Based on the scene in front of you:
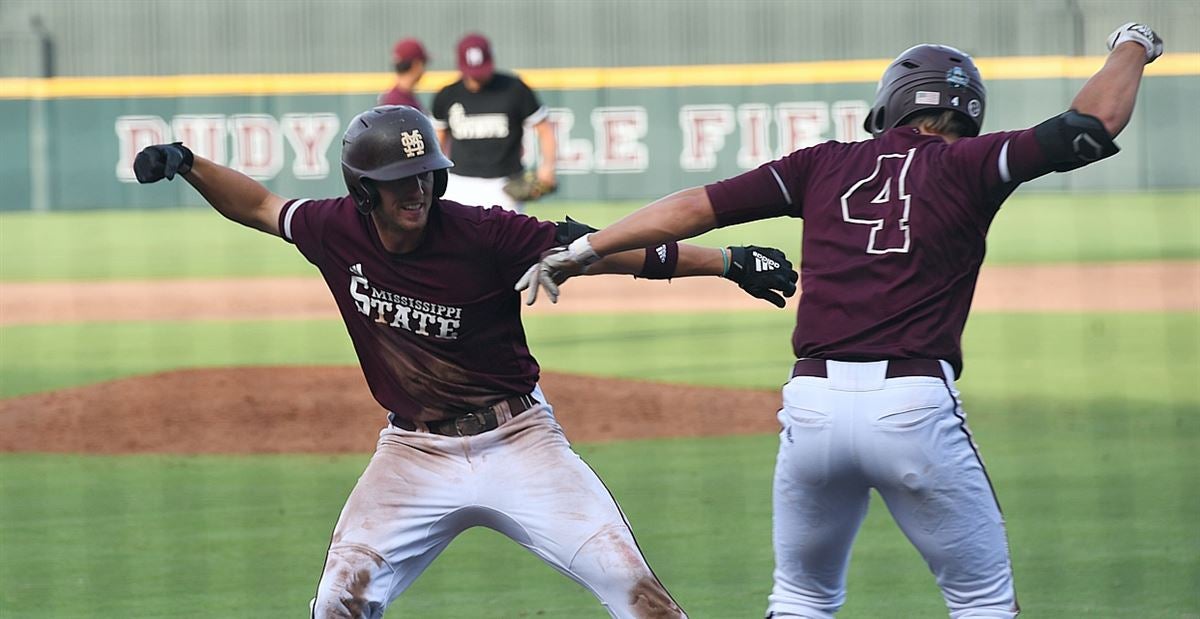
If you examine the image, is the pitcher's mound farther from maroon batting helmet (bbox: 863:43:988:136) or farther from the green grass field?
maroon batting helmet (bbox: 863:43:988:136)

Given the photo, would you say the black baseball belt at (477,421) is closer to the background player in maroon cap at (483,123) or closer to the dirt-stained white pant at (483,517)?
the dirt-stained white pant at (483,517)

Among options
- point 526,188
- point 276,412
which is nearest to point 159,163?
point 276,412

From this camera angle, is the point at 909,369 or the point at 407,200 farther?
the point at 407,200

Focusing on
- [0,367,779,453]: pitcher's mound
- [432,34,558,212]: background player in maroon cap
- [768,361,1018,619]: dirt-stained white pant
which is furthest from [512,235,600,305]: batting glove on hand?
[432,34,558,212]: background player in maroon cap

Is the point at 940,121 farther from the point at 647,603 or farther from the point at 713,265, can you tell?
the point at 647,603

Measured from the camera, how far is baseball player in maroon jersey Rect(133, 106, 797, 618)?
4.35 m

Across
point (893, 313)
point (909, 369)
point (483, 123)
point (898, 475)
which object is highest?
point (483, 123)

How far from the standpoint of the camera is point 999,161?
3.91m

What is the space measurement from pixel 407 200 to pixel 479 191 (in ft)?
27.3

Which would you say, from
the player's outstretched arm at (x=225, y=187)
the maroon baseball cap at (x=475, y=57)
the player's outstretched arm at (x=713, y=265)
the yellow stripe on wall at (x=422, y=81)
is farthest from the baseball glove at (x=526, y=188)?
the yellow stripe on wall at (x=422, y=81)

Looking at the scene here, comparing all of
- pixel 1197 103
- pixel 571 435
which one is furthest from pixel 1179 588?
pixel 1197 103

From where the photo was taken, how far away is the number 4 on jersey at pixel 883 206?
13.0 feet

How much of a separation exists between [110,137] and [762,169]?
24917mm

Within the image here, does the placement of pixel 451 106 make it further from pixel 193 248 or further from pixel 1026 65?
pixel 1026 65
